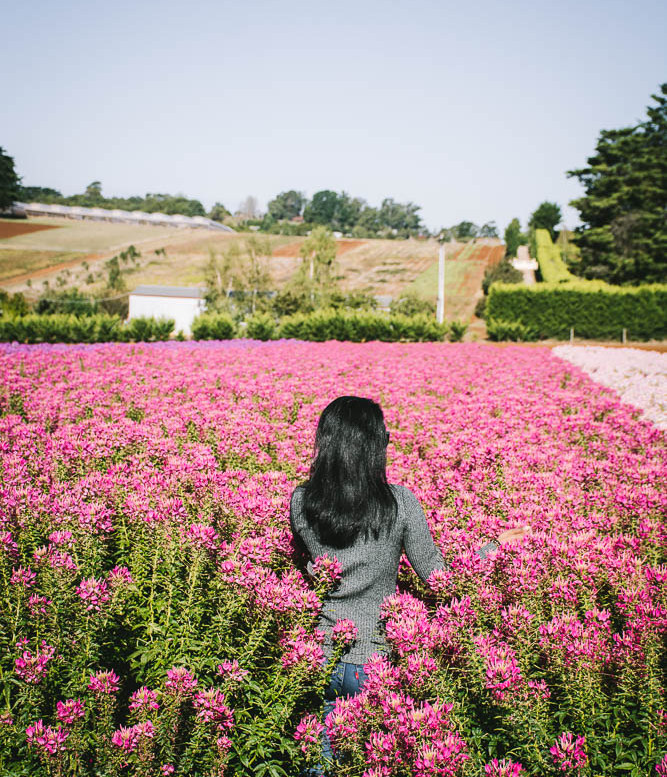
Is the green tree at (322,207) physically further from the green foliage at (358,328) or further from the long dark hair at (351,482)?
the long dark hair at (351,482)

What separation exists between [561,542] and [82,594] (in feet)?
7.68

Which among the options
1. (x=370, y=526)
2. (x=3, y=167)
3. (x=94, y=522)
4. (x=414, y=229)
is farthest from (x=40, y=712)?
(x=414, y=229)

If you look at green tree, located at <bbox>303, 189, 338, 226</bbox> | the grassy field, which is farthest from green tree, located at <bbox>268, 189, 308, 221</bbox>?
the grassy field

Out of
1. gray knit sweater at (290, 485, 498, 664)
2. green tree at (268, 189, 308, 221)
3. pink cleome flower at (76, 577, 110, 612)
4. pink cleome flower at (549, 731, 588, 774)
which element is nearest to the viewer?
pink cleome flower at (549, 731, 588, 774)

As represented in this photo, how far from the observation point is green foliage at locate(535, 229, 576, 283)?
175 feet

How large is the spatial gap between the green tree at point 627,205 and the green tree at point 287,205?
417ft

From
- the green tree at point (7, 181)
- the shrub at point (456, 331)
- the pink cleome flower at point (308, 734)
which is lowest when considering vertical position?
the shrub at point (456, 331)

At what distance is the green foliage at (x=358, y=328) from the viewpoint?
2553cm

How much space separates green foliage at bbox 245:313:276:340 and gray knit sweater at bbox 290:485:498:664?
22015 millimetres

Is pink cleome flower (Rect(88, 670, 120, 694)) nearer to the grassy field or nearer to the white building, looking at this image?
the white building

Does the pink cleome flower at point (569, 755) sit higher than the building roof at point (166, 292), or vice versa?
the building roof at point (166, 292)

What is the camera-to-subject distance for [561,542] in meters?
3.09

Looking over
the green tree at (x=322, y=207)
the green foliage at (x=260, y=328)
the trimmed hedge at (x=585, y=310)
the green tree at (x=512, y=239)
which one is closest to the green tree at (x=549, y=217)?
the green tree at (x=512, y=239)

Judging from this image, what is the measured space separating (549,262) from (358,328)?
39.7 meters
